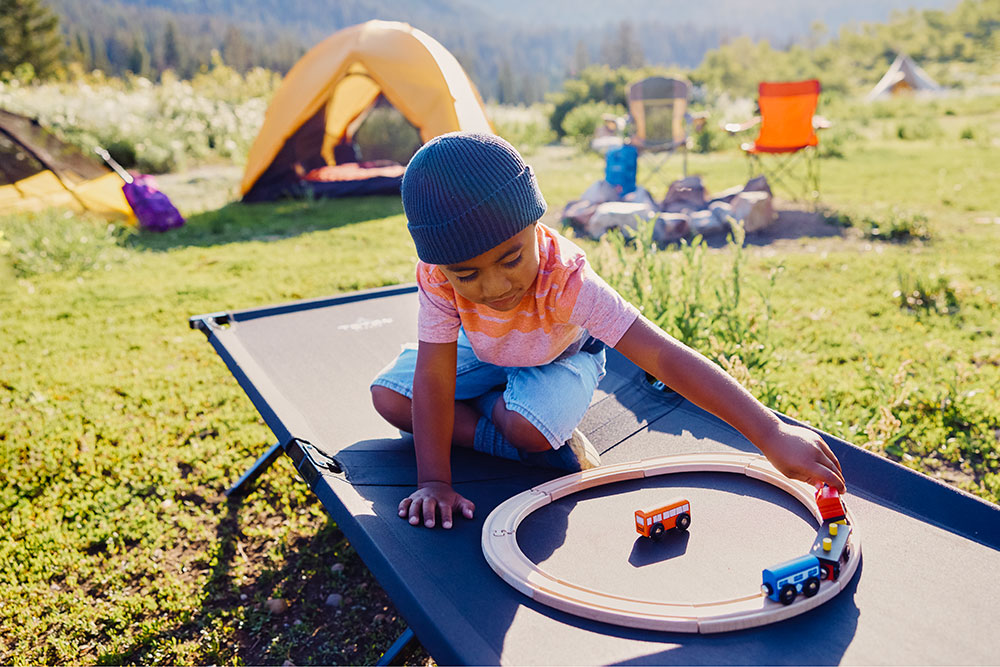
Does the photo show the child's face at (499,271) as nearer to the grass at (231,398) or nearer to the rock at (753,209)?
the grass at (231,398)

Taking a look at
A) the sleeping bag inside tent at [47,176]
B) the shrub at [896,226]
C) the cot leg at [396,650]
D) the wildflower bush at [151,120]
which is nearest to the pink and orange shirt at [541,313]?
the cot leg at [396,650]

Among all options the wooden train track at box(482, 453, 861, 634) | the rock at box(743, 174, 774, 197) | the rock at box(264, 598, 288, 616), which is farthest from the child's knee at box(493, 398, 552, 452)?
the rock at box(743, 174, 774, 197)

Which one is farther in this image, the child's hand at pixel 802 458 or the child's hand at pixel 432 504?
the child's hand at pixel 432 504

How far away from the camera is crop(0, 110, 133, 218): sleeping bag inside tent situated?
19.2ft

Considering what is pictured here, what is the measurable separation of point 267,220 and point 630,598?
18.6ft

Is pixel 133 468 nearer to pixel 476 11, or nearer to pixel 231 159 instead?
pixel 231 159

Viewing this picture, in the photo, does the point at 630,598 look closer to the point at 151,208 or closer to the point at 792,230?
the point at 792,230

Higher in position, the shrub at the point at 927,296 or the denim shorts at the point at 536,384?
the denim shorts at the point at 536,384

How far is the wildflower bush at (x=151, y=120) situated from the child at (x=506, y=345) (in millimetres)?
7486

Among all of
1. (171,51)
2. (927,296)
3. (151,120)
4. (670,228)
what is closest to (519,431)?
(927,296)

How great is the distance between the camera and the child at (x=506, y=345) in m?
1.30

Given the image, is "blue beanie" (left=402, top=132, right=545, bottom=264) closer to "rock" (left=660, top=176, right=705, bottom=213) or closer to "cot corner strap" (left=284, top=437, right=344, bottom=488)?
"cot corner strap" (left=284, top=437, right=344, bottom=488)

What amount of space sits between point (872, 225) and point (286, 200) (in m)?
5.25

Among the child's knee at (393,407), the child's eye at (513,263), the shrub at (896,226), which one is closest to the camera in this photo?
the child's eye at (513,263)
